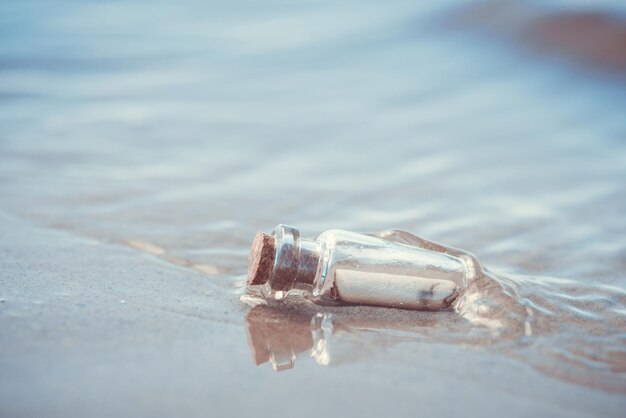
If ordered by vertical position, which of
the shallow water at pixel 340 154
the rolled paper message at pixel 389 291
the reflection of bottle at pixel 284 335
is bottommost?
the reflection of bottle at pixel 284 335

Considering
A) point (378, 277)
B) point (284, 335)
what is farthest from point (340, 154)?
point (284, 335)

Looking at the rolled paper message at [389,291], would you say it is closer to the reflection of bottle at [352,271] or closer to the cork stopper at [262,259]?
the reflection of bottle at [352,271]

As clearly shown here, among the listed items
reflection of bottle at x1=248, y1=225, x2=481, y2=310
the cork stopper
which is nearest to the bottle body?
reflection of bottle at x1=248, y1=225, x2=481, y2=310

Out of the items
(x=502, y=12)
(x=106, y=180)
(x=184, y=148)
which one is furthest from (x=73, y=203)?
(x=502, y=12)

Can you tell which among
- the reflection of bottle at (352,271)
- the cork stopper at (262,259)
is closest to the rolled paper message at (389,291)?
the reflection of bottle at (352,271)

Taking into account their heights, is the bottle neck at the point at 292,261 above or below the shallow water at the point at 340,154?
below

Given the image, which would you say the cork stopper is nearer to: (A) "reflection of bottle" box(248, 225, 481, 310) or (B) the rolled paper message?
(A) "reflection of bottle" box(248, 225, 481, 310)

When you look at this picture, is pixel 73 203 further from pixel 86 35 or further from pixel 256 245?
pixel 86 35
